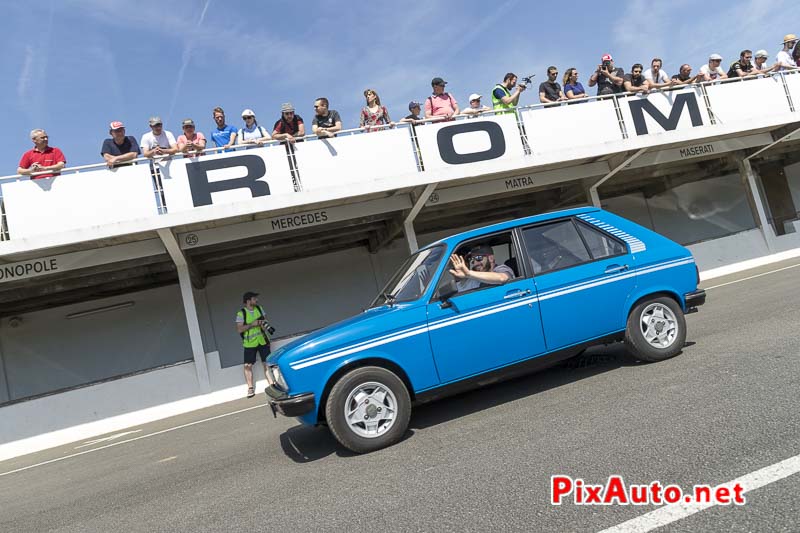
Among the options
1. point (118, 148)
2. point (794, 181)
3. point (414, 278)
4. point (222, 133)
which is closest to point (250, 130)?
point (222, 133)

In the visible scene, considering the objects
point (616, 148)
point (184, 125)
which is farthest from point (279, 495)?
point (616, 148)

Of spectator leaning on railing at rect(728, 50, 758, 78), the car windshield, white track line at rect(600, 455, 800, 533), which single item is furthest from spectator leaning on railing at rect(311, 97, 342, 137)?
spectator leaning on railing at rect(728, 50, 758, 78)

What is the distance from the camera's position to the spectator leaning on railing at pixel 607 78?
12469 mm

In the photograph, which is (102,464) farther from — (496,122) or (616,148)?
(616,148)

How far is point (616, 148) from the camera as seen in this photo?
39.6 feet

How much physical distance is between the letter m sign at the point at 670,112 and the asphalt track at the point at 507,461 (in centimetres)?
738

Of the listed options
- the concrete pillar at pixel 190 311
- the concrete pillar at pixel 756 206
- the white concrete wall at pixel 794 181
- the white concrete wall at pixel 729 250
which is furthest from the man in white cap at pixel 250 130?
the white concrete wall at pixel 794 181

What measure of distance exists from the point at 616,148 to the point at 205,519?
38.6 ft

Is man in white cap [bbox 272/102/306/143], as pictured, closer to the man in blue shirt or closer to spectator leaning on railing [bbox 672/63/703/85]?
the man in blue shirt

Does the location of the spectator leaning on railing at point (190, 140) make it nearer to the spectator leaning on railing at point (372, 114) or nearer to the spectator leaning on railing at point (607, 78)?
the spectator leaning on railing at point (372, 114)

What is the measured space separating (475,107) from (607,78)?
3.56 metres

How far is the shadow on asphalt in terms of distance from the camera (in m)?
4.59

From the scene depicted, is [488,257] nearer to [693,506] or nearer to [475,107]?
[693,506]

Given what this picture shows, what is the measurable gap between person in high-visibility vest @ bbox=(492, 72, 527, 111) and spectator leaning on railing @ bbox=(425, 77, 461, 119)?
104cm
